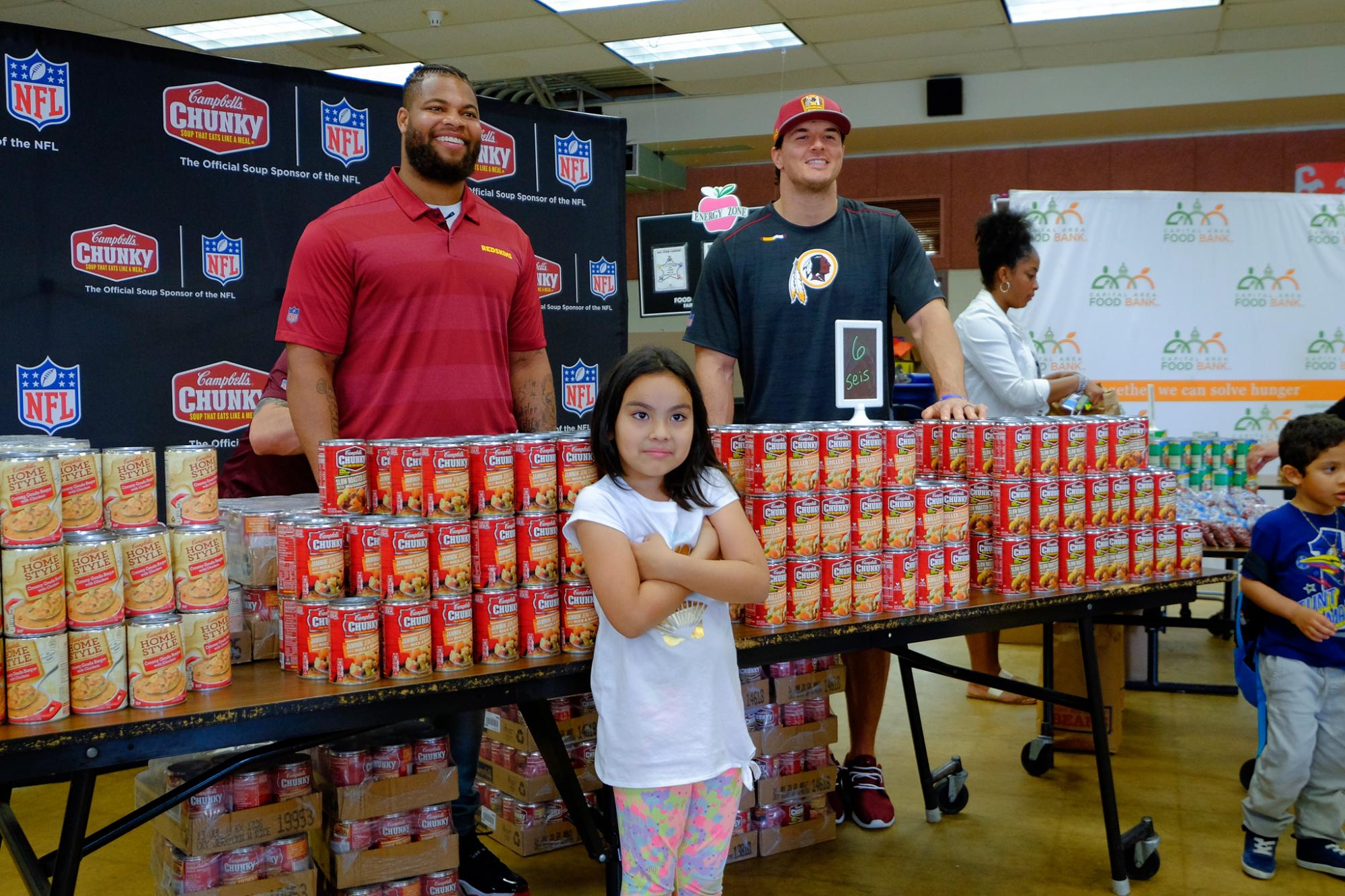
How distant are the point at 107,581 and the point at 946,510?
164 centimetres

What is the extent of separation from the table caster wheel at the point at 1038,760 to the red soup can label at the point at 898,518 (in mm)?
1758

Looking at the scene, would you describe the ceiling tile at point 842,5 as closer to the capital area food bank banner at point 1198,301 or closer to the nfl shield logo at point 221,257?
the capital area food bank banner at point 1198,301

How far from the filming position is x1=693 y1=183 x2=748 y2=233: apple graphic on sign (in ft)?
21.0

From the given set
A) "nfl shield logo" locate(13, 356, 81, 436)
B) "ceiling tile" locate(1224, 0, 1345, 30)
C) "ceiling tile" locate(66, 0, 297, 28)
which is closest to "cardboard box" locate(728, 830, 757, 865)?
"nfl shield logo" locate(13, 356, 81, 436)

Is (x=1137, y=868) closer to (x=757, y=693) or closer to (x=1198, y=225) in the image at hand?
(x=757, y=693)

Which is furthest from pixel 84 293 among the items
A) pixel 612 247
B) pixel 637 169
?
pixel 637 169

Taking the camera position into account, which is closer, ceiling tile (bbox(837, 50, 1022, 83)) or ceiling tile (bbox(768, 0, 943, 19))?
ceiling tile (bbox(768, 0, 943, 19))

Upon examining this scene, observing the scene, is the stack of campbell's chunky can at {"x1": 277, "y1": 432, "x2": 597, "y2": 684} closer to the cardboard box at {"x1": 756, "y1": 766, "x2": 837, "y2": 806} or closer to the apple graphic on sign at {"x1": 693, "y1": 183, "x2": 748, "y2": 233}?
the cardboard box at {"x1": 756, "y1": 766, "x2": 837, "y2": 806}

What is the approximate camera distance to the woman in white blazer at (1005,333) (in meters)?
4.10

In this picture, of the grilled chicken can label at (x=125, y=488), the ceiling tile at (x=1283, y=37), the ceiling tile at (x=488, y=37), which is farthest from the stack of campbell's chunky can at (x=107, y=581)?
the ceiling tile at (x=1283, y=37)

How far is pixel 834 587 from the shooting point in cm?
227

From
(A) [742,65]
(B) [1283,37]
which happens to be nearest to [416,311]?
(A) [742,65]

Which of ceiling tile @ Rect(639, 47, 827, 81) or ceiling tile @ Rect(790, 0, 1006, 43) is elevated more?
ceiling tile @ Rect(639, 47, 827, 81)

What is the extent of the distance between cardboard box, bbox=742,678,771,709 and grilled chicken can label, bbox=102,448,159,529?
5.58 ft
